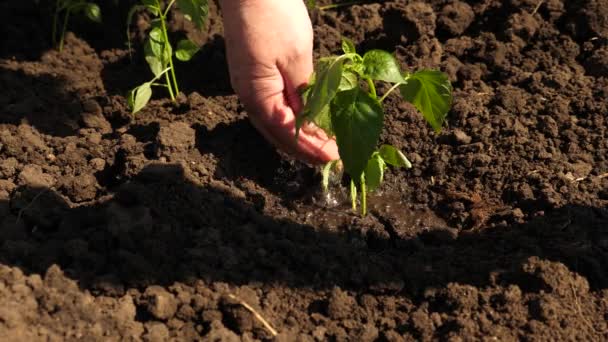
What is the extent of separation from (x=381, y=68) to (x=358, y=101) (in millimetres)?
142

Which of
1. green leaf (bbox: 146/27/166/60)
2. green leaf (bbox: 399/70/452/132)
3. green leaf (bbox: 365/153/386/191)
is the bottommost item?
green leaf (bbox: 365/153/386/191)

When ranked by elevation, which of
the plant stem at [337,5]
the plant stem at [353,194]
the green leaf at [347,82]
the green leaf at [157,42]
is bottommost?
the plant stem at [353,194]

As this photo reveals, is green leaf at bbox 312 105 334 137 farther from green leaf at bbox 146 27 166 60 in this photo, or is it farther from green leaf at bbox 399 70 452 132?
green leaf at bbox 146 27 166 60

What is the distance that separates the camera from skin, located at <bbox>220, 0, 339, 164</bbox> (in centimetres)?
268

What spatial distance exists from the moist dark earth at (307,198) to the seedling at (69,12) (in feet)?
0.24

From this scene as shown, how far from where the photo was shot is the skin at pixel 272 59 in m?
2.68

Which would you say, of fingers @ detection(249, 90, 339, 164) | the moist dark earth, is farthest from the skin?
the moist dark earth

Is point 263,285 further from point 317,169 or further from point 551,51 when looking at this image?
point 551,51

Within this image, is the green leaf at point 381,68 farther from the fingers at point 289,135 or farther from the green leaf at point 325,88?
the fingers at point 289,135

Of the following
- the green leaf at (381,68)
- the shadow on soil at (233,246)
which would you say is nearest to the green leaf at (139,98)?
the shadow on soil at (233,246)

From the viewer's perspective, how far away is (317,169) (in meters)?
3.22

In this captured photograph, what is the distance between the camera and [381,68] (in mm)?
2566

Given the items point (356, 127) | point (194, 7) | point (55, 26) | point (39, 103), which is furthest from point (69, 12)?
point (356, 127)

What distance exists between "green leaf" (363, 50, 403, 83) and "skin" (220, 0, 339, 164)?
257 millimetres
